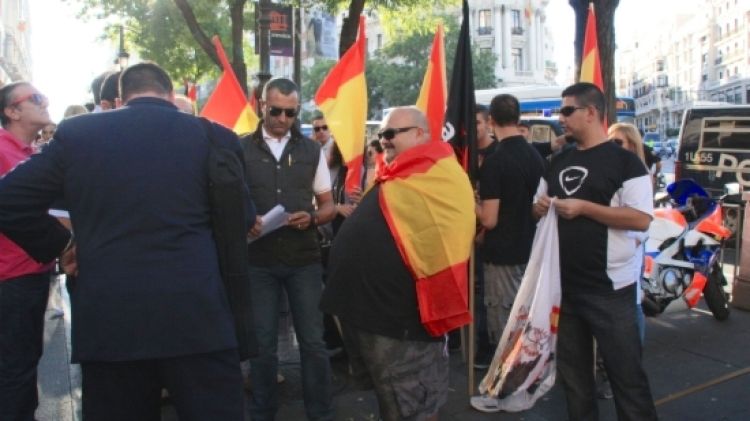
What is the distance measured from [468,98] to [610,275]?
1745mm

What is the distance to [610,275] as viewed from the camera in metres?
3.31

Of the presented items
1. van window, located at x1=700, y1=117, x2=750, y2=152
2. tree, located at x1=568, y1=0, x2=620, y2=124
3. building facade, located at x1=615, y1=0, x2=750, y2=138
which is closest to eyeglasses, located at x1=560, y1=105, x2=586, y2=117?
tree, located at x1=568, y1=0, x2=620, y2=124

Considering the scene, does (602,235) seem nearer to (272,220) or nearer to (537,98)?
(272,220)

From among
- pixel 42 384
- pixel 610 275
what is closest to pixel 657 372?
pixel 610 275

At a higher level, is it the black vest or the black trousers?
the black vest

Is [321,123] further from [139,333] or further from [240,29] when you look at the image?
[240,29]

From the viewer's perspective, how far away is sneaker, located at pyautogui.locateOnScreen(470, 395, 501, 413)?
13.8 feet

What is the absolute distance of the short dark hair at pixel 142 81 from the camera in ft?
7.89

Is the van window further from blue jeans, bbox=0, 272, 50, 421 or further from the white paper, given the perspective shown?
blue jeans, bbox=0, 272, 50, 421

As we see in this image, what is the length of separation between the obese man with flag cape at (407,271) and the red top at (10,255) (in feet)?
5.52

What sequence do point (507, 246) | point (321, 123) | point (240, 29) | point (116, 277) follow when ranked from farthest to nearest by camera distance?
1. point (240, 29)
2. point (321, 123)
3. point (507, 246)
4. point (116, 277)

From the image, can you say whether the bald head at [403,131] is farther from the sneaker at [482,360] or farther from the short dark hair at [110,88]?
the sneaker at [482,360]

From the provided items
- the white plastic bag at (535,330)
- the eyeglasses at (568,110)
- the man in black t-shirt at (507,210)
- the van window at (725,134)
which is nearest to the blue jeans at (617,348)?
the white plastic bag at (535,330)

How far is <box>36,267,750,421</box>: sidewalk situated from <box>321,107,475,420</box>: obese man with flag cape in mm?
1470
